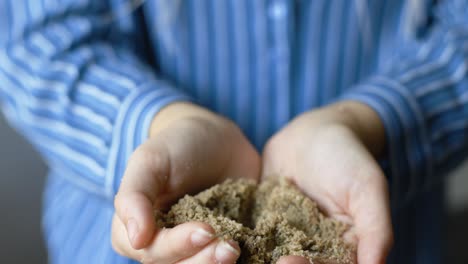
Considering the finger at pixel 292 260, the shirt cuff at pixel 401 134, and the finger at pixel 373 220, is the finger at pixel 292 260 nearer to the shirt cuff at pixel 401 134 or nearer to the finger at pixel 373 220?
the finger at pixel 373 220

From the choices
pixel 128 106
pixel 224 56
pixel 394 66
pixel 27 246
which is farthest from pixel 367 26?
pixel 27 246

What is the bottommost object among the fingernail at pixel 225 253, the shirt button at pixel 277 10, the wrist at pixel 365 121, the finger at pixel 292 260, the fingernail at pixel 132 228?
the fingernail at pixel 132 228

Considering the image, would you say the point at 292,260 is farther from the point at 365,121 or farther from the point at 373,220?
the point at 365,121

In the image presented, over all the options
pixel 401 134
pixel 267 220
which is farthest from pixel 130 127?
pixel 401 134

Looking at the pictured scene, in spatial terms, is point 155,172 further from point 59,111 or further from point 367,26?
point 367,26

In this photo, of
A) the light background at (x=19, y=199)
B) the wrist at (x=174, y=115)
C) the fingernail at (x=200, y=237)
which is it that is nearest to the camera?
the fingernail at (x=200, y=237)

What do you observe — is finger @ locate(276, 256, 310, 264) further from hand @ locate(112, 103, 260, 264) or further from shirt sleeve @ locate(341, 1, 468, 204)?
shirt sleeve @ locate(341, 1, 468, 204)

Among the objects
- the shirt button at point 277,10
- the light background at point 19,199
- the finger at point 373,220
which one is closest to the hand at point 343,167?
the finger at point 373,220
